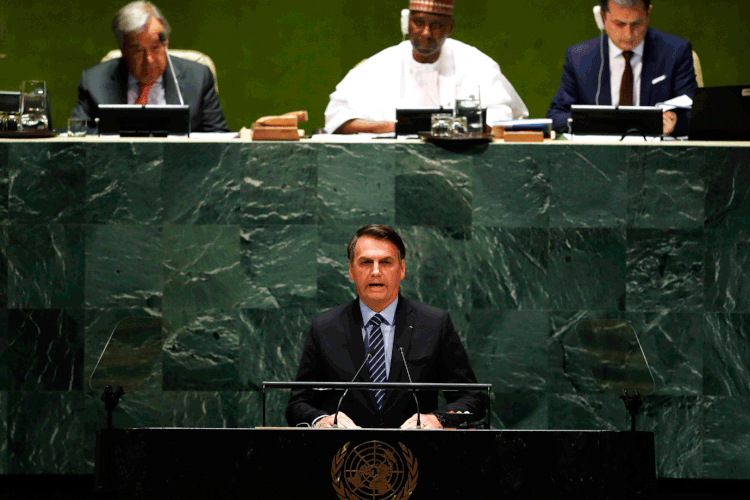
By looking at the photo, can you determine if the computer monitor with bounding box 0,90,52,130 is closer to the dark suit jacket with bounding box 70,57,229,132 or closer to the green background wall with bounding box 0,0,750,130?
the dark suit jacket with bounding box 70,57,229,132

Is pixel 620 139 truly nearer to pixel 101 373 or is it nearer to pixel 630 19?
pixel 630 19

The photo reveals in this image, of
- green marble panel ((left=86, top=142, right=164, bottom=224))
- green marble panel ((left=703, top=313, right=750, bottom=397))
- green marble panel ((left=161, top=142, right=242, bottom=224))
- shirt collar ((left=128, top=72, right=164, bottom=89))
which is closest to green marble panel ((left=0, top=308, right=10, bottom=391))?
green marble panel ((left=86, top=142, right=164, bottom=224))

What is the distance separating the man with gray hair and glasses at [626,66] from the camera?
5.13 meters

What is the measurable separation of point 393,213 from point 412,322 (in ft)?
2.77

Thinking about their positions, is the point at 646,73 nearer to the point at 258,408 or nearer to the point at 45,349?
the point at 258,408

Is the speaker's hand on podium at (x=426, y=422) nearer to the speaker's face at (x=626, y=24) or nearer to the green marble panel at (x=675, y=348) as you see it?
the green marble panel at (x=675, y=348)

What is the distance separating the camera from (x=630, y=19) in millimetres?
5121

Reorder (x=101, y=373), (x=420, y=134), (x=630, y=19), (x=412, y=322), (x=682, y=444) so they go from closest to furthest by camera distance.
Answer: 1. (x=101, y=373)
2. (x=412, y=322)
3. (x=682, y=444)
4. (x=420, y=134)
5. (x=630, y=19)

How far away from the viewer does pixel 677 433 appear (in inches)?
148

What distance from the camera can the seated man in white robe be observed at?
5332mm

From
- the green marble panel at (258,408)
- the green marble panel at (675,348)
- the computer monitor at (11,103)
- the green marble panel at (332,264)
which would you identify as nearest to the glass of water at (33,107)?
the computer monitor at (11,103)

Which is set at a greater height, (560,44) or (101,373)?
(560,44)

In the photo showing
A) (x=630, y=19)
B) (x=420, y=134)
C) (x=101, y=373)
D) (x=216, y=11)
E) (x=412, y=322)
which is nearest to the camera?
(x=101, y=373)

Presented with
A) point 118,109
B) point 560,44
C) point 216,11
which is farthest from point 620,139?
point 216,11
